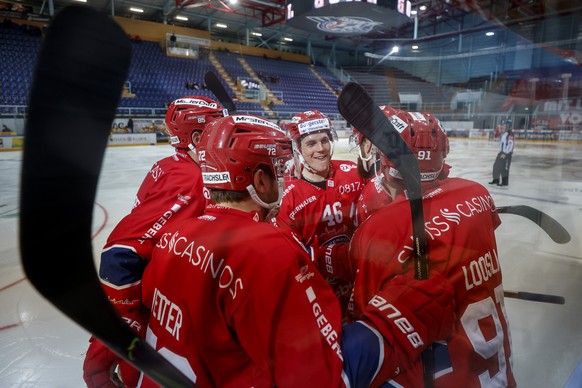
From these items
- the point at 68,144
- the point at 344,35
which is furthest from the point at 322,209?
the point at 68,144

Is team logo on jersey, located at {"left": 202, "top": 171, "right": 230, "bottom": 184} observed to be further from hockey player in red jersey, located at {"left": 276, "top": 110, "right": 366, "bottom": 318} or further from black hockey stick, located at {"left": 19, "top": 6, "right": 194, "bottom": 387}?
hockey player in red jersey, located at {"left": 276, "top": 110, "right": 366, "bottom": 318}

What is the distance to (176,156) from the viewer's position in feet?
4.56

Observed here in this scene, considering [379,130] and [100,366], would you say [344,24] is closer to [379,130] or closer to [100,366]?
[379,130]

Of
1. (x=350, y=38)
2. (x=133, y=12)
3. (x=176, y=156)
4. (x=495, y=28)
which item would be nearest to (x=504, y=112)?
(x=495, y=28)

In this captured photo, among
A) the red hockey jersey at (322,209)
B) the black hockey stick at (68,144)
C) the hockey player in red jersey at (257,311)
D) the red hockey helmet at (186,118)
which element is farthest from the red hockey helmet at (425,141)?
the red hockey helmet at (186,118)

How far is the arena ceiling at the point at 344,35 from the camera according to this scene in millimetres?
616

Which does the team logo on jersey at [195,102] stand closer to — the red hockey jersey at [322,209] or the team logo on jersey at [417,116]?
the red hockey jersey at [322,209]

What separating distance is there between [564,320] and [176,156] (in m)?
1.66

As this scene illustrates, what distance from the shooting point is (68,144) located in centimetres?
24

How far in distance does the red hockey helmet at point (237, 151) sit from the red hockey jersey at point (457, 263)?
0.28 meters

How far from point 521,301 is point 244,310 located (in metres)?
1.65

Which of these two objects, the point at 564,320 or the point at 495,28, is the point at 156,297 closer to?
the point at 495,28

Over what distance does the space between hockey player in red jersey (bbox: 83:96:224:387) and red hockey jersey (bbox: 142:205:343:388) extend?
0.24m

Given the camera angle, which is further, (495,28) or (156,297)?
(156,297)
